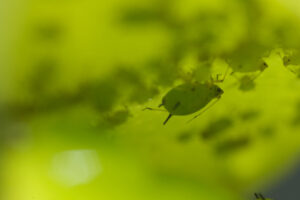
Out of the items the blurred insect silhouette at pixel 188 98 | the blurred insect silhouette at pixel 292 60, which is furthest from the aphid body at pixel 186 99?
the blurred insect silhouette at pixel 292 60

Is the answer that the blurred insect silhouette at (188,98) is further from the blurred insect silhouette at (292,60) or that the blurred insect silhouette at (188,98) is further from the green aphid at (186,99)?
the blurred insect silhouette at (292,60)

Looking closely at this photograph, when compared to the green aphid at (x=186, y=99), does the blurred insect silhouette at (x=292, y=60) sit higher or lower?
higher

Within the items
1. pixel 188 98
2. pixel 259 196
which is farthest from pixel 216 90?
pixel 259 196

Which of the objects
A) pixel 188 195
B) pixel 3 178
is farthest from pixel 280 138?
pixel 3 178

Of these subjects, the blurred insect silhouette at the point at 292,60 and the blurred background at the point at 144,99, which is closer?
the blurred background at the point at 144,99

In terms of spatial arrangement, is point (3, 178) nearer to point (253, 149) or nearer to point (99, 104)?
point (99, 104)

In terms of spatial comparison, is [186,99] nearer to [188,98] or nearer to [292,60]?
[188,98]

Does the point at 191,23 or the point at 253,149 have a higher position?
the point at 191,23

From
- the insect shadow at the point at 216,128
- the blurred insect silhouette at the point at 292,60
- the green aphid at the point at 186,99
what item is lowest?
the insect shadow at the point at 216,128
